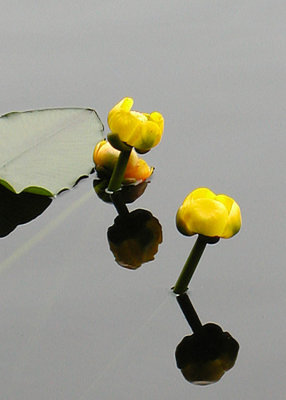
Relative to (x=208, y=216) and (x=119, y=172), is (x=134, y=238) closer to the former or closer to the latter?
(x=119, y=172)

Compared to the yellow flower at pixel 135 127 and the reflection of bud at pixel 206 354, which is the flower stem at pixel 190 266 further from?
the yellow flower at pixel 135 127

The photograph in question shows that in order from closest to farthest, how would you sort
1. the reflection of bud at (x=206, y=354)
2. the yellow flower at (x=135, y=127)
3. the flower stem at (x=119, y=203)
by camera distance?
the reflection of bud at (x=206, y=354) → the yellow flower at (x=135, y=127) → the flower stem at (x=119, y=203)

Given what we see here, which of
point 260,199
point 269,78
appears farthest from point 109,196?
point 269,78

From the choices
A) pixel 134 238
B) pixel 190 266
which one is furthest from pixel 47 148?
pixel 190 266

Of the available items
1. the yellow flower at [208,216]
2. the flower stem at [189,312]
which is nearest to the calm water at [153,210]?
the flower stem at [189,312]

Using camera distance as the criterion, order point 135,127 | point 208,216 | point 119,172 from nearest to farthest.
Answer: point 208,216 → point 135,127 → point 119,172
